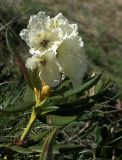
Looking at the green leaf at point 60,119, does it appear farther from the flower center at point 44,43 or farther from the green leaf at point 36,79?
the flower center at point 44,43

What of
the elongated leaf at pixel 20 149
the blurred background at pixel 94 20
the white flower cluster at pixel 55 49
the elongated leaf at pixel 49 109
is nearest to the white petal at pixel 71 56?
the white flower cluster at pixel 55 49

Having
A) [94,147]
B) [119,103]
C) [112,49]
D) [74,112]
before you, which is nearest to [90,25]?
[112,49]

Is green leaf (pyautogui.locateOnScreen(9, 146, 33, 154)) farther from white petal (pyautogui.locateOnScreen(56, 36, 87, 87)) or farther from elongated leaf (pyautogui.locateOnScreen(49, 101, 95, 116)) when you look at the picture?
white petal (pyautogui.locateOnScreen(56, 36, 87, 87))

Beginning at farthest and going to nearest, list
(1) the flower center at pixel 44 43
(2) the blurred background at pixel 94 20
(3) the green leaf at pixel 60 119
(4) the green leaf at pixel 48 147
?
(2) the blurred background at pixel 94 20 → (3) the green leaf at pixel 60 119 → (1) the flower center at pixel 44 43 → (4) the green leaf at pixel 48 147

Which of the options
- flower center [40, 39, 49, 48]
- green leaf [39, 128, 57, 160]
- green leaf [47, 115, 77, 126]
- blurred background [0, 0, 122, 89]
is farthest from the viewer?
blurred background [0, 0, 122, 89]

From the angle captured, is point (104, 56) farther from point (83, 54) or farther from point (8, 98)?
point (83, 54)

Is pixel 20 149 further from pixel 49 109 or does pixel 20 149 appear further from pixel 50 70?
pixel 50 70

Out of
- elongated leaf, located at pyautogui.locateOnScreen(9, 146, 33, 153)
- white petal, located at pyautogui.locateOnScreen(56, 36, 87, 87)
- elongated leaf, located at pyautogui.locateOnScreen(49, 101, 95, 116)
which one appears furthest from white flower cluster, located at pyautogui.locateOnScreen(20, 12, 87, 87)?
elongated leaf, located at pyautogui.locateOnScreen(9, 146, 33, 153)
